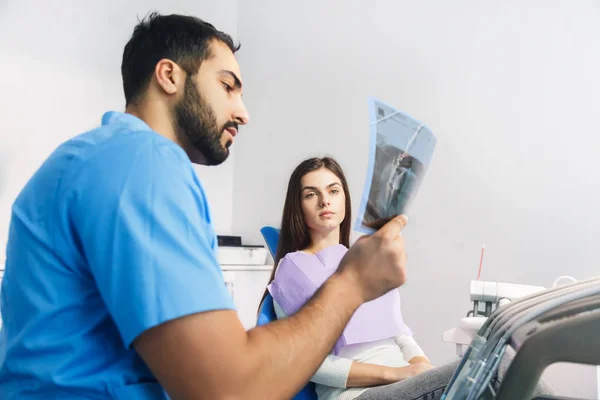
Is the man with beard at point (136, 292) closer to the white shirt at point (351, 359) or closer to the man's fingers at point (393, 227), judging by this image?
the man's fingers at point (393, 227)

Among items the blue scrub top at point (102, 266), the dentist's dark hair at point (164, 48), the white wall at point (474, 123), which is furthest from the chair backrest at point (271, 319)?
the white wall at point (474, 123)

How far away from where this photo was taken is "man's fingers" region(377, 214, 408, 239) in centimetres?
82

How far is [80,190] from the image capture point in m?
0.70

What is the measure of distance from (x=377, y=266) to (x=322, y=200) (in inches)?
45.0

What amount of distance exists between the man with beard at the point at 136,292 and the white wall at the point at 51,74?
1971 mm

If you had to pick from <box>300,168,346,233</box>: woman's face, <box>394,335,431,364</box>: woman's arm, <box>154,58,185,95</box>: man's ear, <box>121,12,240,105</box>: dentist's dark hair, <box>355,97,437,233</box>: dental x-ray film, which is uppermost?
<box>121,12,240,105</box>: dentist's dark hair

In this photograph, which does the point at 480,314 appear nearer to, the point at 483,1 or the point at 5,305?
the point at 483,1

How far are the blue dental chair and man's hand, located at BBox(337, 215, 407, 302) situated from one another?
67cm

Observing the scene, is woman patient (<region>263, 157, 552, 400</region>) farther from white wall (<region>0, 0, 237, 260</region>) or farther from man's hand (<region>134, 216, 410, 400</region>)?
white wall (<region>0, 0, 237, 260</region>)

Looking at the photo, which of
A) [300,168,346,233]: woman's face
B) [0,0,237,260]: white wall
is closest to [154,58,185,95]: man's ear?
[300,168,346,233]: woman's face

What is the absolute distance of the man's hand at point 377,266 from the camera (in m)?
0.81

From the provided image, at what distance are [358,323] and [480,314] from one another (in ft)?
2.17

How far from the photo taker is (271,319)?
1754 mm

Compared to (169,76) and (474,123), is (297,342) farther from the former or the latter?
(474,123)
